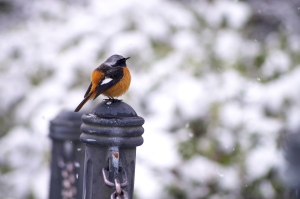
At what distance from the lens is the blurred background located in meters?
3.91

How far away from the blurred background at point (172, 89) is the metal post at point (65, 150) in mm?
1288

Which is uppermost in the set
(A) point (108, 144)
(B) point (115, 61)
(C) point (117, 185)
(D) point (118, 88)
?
(B) point (115, 61)

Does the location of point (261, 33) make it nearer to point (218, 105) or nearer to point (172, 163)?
A: point (218, 105)

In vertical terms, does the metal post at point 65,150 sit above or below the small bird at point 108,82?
below

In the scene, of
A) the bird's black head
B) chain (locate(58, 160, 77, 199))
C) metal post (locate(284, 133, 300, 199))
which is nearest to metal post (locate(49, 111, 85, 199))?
chain (locate(58, 160, 77, 199))

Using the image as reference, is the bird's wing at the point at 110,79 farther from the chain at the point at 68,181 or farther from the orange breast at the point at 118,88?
the chain at the point at 68,181

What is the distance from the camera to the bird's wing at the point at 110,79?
94.0 inches

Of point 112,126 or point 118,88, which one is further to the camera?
point 118,88

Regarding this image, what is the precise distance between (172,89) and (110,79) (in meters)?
1.81

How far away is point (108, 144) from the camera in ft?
5.41

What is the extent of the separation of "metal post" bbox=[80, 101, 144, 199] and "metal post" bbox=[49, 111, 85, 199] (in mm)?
736

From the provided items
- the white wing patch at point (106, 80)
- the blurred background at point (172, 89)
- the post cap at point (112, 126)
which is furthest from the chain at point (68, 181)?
the blurred background at point (172, 89)

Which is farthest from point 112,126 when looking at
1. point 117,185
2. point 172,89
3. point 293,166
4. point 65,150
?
point 172,89

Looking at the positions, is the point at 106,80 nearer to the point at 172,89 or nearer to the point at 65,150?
the point at 65,150
